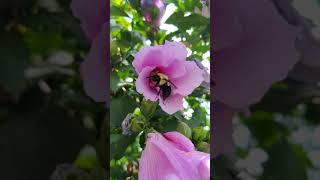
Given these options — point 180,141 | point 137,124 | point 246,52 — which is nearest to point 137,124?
point 137,124

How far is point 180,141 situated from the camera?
1.22 metres

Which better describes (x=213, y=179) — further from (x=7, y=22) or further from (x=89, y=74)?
(x=7, y=22)

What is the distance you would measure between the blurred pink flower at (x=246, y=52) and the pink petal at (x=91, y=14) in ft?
0.84

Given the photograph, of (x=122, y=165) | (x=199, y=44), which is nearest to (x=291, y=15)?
(x=199, y=44)

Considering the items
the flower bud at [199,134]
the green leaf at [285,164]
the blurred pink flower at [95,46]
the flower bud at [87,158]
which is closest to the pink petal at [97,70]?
the blurred pink flower at [95,46]

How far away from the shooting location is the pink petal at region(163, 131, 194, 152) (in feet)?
3.99

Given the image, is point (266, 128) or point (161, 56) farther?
point (161, 56)

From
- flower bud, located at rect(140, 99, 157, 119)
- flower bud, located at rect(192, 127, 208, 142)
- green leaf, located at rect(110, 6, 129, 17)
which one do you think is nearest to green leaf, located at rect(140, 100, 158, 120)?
flower bud, located at rect(140, 99, 157, 119)

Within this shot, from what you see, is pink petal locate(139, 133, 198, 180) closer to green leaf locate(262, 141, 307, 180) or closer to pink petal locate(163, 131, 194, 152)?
pink petal locate(163, 131, 194, 152)

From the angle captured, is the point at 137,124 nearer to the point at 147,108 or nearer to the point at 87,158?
the point at 147,108

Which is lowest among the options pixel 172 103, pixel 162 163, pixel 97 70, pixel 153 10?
pixel 162 163

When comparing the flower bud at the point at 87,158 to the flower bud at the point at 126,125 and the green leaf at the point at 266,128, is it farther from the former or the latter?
the green leaf at the point at 266,128

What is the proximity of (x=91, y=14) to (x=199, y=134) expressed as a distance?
0.39 meters

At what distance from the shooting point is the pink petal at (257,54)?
1.08 meters
